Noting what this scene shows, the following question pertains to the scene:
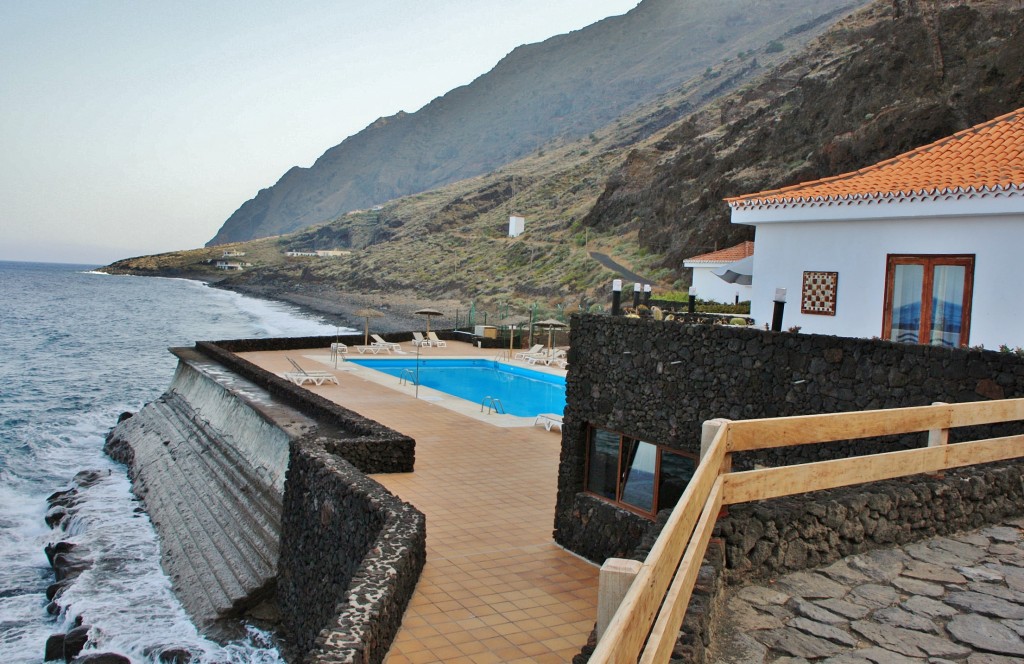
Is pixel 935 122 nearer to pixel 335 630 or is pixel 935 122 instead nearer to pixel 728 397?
pixel 728 397

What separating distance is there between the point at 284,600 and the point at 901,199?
9.77 meters

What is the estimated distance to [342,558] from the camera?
30.7ft

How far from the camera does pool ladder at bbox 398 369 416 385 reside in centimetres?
2333

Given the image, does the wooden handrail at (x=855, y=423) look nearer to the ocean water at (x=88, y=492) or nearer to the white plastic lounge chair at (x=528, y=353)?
the ocean water at (x=88, y=492)

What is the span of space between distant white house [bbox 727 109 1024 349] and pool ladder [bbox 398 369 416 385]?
40.7 ft

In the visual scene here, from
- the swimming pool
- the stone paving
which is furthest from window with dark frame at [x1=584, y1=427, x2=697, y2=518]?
the swimming pool

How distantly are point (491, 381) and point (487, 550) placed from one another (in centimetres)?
1651

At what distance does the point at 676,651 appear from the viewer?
3.36m

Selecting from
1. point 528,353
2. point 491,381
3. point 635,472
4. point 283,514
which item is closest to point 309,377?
point 491,381

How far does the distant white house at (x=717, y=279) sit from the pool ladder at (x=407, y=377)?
1464 cm

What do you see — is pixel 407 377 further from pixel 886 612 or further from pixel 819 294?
pixel 886 612

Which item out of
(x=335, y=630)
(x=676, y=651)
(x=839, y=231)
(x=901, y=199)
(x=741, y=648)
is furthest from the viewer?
(x=839, y=231)

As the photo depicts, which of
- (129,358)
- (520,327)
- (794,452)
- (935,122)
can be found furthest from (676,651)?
(129,358)

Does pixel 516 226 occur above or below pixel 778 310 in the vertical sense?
above
